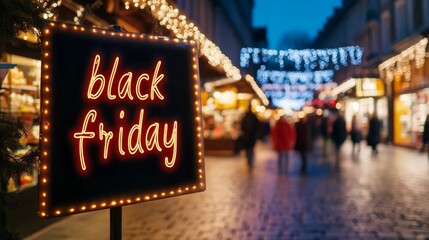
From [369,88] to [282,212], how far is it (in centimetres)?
1402

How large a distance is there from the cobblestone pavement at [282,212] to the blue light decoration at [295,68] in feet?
78.1

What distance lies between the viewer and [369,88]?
833 inches

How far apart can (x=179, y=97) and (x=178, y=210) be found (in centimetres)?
531

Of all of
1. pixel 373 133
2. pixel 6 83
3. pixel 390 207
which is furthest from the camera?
pixel 373 133

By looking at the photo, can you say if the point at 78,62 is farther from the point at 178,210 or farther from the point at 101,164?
the point at 178,210

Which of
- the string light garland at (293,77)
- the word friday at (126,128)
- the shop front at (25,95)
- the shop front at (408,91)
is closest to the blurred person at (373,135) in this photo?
the shop front at (408,91)

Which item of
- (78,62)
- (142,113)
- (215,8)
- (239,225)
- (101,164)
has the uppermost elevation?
(215,8)

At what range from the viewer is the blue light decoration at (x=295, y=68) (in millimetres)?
36281

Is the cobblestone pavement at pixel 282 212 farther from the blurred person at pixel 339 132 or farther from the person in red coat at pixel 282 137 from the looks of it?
the blurred person at pixel 339 132

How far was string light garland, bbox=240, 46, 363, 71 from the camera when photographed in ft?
117

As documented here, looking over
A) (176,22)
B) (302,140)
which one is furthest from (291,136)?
(176,22)

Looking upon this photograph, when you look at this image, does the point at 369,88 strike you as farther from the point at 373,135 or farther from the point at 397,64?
the point at 397,64

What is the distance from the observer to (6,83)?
8195mm

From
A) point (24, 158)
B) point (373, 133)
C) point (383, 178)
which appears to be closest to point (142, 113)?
point (24, 158)
